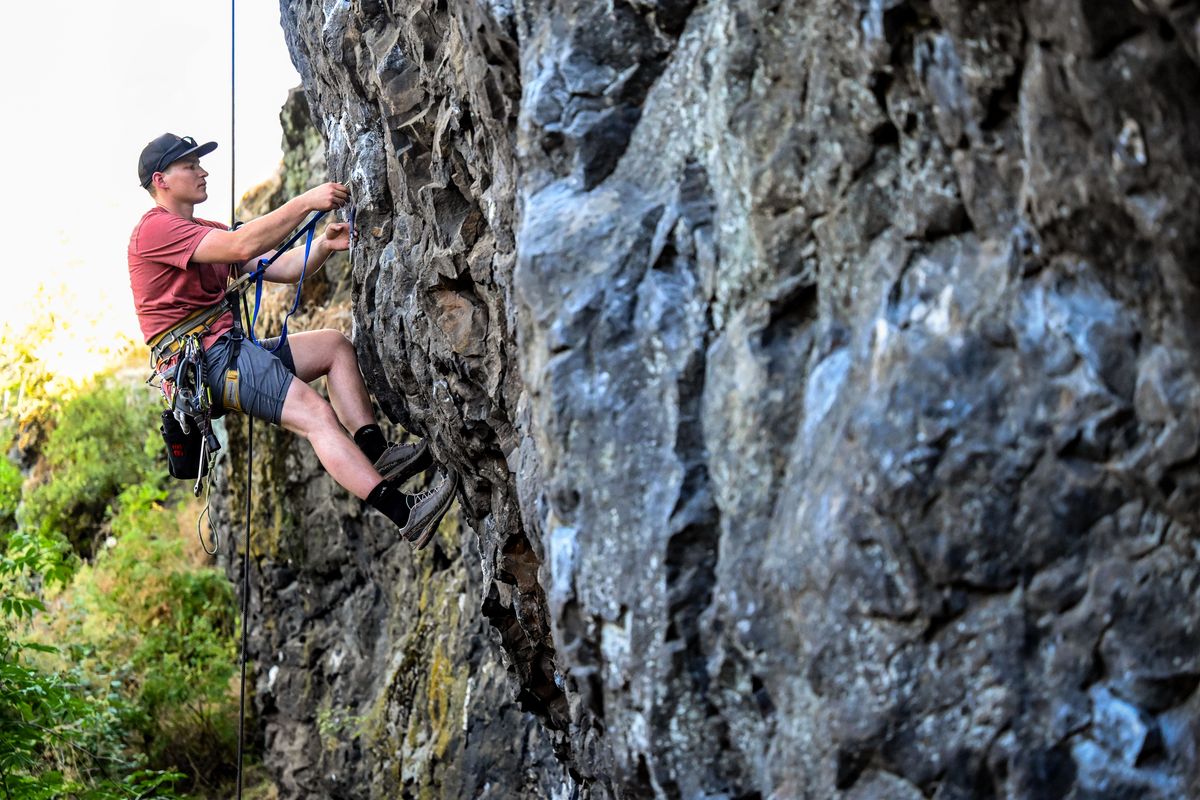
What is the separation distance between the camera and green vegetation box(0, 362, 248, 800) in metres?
9.96

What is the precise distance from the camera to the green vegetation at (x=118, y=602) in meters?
9.96

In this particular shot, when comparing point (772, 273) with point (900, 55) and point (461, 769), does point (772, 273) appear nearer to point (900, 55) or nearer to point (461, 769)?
point (900, 55)

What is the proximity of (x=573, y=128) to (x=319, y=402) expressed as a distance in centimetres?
288

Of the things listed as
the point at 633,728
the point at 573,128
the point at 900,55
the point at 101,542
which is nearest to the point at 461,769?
the point at 633,728

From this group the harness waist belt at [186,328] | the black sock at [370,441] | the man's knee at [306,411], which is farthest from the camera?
the black sock at [370,441]

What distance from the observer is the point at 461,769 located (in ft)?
24.9

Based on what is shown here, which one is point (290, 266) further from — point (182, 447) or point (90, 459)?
point (90, 459)

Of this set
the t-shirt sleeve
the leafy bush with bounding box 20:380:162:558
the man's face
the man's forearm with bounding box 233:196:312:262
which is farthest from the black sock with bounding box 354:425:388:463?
the leafy bush with bounding box 20:380:162:558

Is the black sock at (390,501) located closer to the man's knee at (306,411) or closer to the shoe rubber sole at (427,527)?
the shoe rubber sole at (427,527)

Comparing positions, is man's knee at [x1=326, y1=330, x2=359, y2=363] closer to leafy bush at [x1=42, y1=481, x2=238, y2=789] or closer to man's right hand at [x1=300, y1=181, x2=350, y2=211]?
man's right hand at [x1=300, y1=181, x2=350, y2=211]

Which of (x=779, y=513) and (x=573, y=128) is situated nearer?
(x=779, y=513)

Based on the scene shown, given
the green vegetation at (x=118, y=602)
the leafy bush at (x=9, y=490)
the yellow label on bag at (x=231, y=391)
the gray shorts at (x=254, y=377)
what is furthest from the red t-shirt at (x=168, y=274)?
the leafy bush at (x=9, y=490)

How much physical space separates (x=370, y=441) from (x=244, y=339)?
820 millimetres

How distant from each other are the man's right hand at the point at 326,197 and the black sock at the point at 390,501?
1413 millimetres
